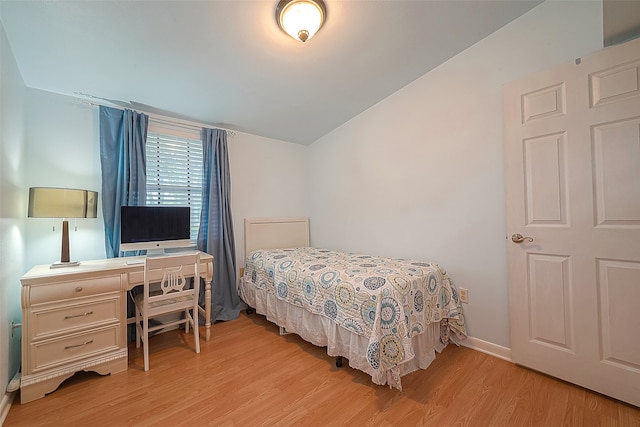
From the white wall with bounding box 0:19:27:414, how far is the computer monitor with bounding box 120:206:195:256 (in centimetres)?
59

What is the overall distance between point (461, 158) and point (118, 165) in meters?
3.14

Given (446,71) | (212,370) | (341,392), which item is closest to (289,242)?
(212,370)

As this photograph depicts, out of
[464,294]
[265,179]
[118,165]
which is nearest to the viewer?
[464,294]

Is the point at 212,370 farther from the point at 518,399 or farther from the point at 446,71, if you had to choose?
the point at 446,71

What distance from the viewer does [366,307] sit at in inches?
64.3

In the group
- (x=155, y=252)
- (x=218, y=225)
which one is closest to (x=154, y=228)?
(x=155, y=252)

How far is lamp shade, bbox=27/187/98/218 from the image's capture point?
170 cm

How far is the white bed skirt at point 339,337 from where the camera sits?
1.71 m

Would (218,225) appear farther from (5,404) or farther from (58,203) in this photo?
(5,404)

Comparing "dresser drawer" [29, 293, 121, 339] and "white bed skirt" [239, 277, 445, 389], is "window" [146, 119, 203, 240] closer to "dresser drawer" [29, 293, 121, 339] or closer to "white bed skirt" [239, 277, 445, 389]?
"dresser drawer" [29, 293, 121, 339]

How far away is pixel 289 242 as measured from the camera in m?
3.49

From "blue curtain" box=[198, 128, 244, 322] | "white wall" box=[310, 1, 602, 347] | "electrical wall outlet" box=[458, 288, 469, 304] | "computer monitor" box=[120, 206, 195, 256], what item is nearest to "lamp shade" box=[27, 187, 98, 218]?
"computer monitor" box=[120, 206, 195, 256]

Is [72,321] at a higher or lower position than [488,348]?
higher

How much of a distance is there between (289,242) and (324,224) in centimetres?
57
